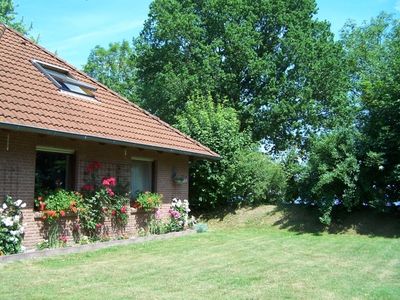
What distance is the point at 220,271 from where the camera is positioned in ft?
30.0

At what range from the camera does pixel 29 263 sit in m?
9.61

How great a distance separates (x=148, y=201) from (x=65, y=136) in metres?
4.48

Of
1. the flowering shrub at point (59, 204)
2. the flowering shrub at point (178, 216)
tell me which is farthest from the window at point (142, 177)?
the flowering shrub at point (59, 204)

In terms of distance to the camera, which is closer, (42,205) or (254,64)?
(42,205)

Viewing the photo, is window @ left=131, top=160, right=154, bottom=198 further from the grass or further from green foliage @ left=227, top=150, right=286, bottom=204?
green foliage @ left=227, top=150, right=286, bottom=204

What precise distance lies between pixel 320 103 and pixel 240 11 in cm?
784

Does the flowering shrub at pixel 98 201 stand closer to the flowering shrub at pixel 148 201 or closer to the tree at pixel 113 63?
the flowering shrub at pixel 148 201

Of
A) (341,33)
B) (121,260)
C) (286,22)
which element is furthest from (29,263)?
(341,33)

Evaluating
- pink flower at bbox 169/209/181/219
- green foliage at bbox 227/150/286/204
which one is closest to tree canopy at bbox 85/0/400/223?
green foliage at bbox 227/150/286/204

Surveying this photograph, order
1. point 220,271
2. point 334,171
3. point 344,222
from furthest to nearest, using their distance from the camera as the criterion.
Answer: point 344,222 < point 334,171 < point 220,271

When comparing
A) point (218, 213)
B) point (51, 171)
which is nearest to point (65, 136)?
point (51, 171)

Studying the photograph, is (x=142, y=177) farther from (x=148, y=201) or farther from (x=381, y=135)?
(x=381, y=135)

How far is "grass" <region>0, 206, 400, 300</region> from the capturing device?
7.30 metres

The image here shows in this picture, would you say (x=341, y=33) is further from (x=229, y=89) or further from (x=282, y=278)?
(x=282, y=278)
